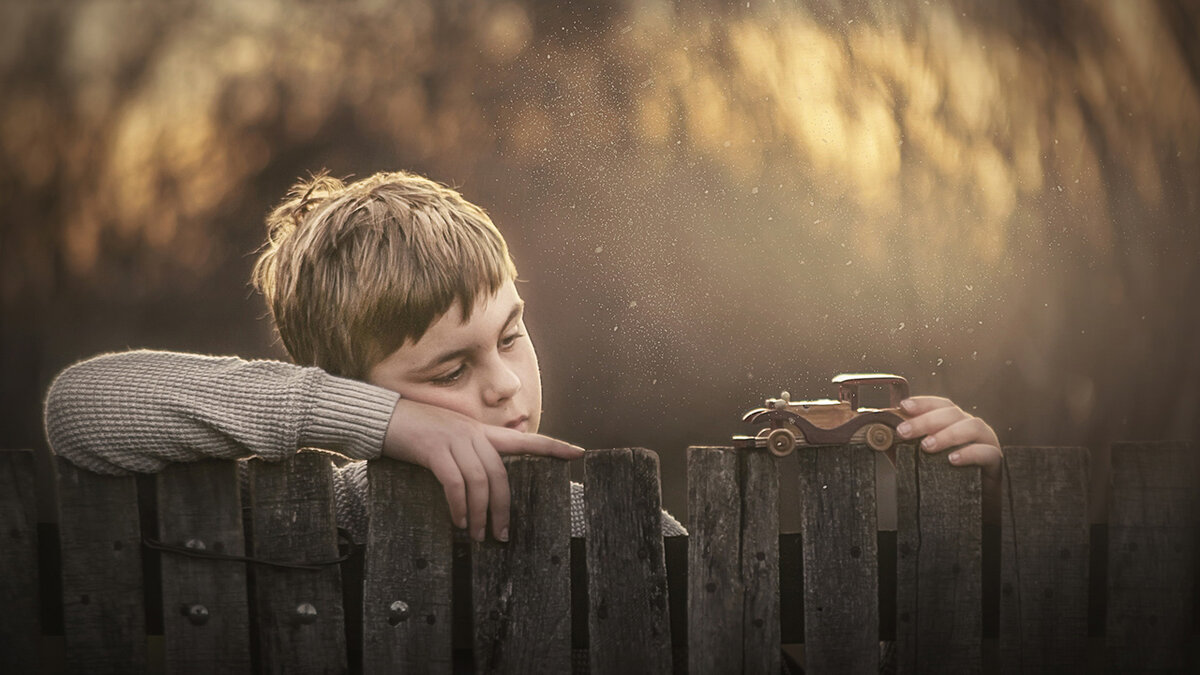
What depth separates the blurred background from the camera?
223 cm

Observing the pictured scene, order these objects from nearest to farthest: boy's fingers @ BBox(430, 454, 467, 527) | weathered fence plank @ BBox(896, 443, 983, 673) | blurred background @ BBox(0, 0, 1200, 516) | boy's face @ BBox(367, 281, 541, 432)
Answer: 1. boy's fingers @ BBox(430, 454, 467, 527)
2. weathered fence plank @ BBox(896, 443, 983, 673)
3. boy's face @ BBox(367, 281, 541, 432)
4. blurred background @ BBox(0, 0, 1200, 516)

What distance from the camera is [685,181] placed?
2.57 m

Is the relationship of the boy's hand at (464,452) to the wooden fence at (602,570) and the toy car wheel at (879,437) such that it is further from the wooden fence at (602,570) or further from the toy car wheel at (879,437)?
the toy car wheel at (879,437)

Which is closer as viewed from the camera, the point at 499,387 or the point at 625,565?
the point at 625,565

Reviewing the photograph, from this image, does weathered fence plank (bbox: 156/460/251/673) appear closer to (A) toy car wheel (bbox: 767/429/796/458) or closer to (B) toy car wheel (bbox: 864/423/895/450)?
(A) toy car wheel (bbox: 767/429/796/458)

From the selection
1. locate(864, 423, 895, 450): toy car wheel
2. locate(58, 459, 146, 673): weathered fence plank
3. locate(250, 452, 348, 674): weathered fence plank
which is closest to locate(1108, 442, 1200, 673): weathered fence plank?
locate(864, 423, 895, 450): toy car wheel

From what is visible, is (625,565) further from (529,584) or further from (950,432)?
(950,432)

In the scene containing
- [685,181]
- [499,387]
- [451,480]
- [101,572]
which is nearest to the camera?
[451,480]

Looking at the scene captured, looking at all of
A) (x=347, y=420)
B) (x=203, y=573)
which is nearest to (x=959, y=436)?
(x=347, y=420)

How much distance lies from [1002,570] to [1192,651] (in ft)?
1.14

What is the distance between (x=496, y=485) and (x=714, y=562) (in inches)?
14.1

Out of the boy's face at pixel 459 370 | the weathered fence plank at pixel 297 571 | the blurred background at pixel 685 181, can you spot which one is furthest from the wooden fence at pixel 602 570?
the blurred background at pixel 685 181

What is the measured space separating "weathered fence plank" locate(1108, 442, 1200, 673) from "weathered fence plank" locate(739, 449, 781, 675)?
0.56 m

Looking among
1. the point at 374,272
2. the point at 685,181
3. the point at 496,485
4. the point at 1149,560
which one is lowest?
the point at 1149,560
